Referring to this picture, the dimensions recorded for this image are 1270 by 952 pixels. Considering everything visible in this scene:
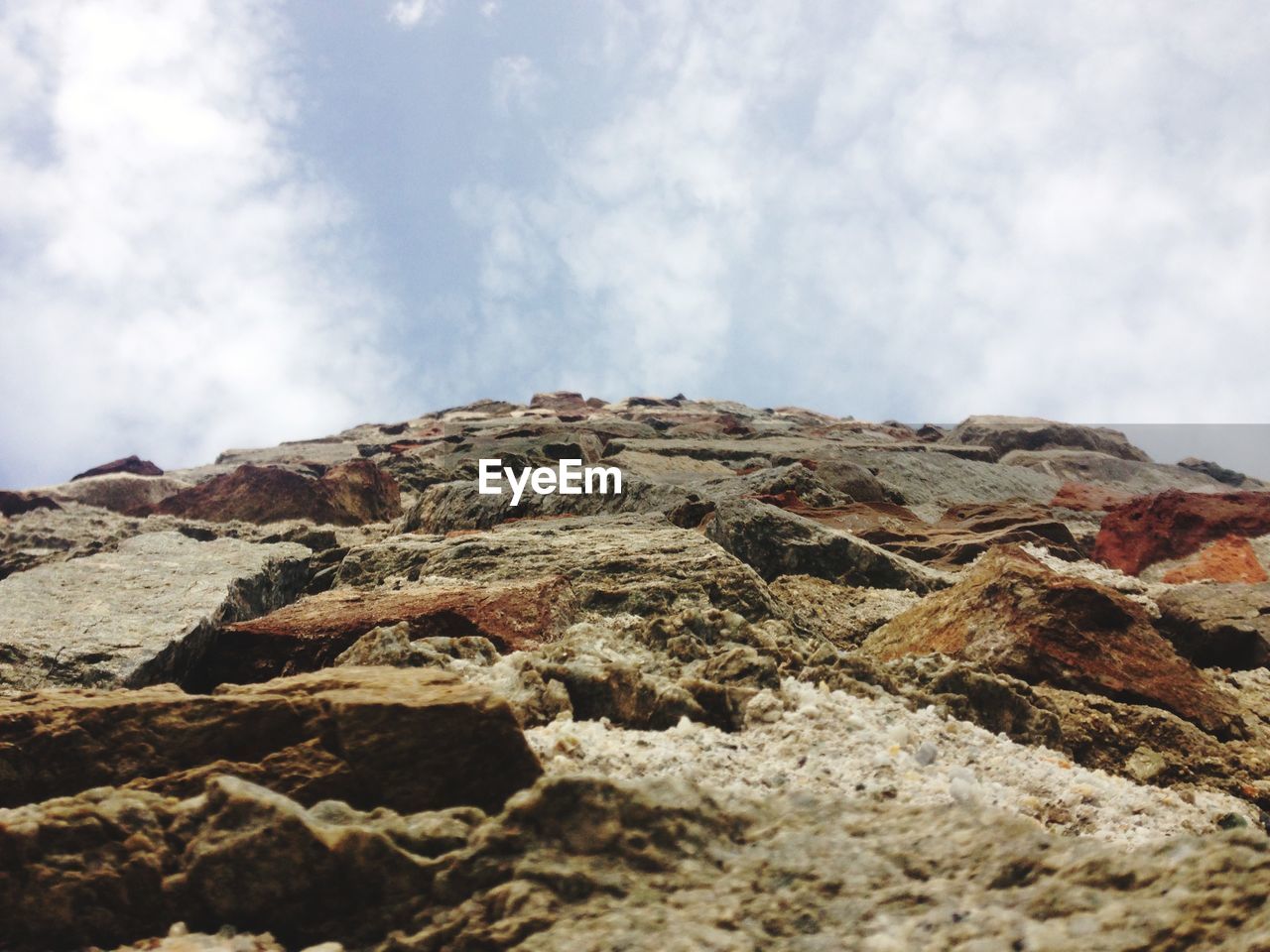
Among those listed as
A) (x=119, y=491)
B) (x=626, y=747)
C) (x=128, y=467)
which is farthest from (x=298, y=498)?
(x=128, y=467)

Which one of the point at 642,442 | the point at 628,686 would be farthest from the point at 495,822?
the point at 642,442

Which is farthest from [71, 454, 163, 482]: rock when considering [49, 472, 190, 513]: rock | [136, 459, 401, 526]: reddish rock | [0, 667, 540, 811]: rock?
[0, 667, 540, 811]: rock

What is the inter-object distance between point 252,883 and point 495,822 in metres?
0.69

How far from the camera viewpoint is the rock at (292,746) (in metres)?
3.12

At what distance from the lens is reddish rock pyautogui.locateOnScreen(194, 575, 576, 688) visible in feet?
19.2

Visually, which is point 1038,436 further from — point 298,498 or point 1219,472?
point 298,498

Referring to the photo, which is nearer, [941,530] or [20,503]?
[941,530]

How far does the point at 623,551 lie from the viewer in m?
7.32

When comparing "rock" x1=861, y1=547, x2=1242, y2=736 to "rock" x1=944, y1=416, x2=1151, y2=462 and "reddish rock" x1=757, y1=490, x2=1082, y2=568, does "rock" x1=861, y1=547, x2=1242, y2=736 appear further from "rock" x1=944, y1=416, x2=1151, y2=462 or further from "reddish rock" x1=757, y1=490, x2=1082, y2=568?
"rock" x1=944, y1=416, x2=1151, y2=462

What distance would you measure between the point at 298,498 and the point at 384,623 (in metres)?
11.2

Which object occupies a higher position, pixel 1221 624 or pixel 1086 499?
pixel 1086 499

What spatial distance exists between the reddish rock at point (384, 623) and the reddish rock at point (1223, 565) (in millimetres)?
7383

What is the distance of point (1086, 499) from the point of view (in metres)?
17.1

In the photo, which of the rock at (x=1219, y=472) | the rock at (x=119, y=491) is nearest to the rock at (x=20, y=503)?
the rock at (x=119, y=491)
